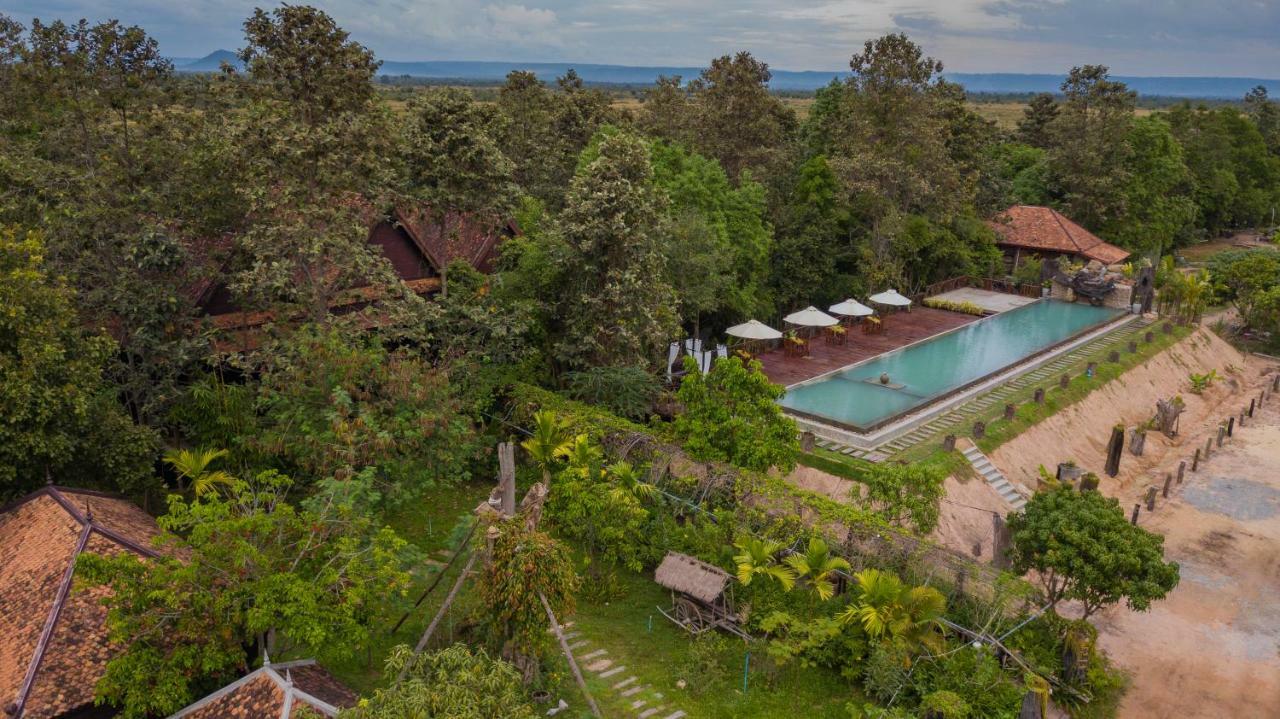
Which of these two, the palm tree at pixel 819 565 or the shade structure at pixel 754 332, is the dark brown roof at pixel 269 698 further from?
the shade structure at pixel 754 332

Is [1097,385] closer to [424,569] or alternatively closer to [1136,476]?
[1136,476]

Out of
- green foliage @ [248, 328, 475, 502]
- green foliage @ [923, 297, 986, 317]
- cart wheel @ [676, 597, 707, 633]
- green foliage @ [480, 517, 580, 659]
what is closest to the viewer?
green foliage @ [480, 517, 580, 659]

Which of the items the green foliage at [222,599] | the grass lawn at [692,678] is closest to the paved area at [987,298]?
the grass lawn at [692,678]

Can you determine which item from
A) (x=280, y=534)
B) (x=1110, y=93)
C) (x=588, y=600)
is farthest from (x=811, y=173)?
(x=280, y=534)

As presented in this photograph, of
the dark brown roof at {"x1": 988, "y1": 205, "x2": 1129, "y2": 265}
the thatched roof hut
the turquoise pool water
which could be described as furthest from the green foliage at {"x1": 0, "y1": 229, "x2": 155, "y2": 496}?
the dark brown roof at {"x1": 988, "y1": 205, "x2": 1129, "y2": 265}

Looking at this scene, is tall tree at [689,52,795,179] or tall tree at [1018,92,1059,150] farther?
tall tree at [1018,92,1059,150]

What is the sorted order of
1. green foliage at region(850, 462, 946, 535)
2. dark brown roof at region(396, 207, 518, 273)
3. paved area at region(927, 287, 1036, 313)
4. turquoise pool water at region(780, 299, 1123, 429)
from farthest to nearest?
paved area at region(927, 287, 1036, 313) < turquoise pool water at region(780, 299, 1123, 429) < dark brown roof at region(396, 207, 518, 273) < green foliage at region(850, 462, 946, 535)

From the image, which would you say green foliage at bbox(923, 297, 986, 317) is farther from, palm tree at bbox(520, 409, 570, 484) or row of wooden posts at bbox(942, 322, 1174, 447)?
palm tree at bbox(520, 409, 570, 484)
